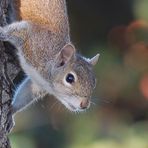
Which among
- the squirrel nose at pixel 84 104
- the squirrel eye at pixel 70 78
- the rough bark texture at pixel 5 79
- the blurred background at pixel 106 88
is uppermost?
the rough bark texture at pixel 5 79

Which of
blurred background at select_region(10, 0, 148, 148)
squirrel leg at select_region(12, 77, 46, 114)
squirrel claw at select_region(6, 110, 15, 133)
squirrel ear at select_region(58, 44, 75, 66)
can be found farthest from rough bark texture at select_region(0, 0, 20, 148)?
blurred background at select_region(10, 0, 148, 148)

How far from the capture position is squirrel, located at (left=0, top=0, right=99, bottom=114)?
409 centimetres

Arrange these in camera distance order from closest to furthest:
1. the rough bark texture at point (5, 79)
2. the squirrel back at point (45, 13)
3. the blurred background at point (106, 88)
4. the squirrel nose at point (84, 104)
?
the rough bark texture at point (5, 79) < the squirrel nose at point (84, 104) < the squirrel back at point (45, 13) < the blurred background at point (106, 88)

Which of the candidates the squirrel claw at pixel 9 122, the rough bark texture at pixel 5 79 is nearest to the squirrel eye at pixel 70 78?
the rough bark texture at pixel 5 79

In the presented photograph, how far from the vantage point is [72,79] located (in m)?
4.18

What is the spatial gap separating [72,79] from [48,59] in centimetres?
18

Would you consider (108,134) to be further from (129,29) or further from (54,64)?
(54,64)

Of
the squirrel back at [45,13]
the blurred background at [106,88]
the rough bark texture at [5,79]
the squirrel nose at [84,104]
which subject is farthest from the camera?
the blurred background at [106,88]

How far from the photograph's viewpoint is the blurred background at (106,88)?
19.2 ft

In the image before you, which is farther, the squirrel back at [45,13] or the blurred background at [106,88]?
the blurred background at [106,88]

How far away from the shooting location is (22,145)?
5.59 meters

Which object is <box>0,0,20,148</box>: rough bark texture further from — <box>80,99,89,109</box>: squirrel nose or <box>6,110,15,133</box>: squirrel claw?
<box>80,99,89,109</box>: squirrel nose

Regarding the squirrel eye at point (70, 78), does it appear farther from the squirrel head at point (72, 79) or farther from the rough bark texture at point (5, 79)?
the rough bark texture at point (5, 79)

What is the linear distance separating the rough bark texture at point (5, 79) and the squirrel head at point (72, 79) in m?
0.28
